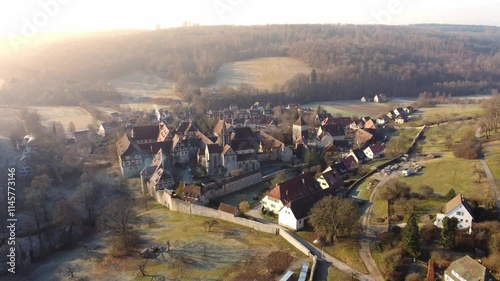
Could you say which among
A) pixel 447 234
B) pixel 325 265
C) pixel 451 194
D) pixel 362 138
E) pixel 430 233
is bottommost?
pixel 362 138

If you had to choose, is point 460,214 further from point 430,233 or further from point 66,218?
point 66,218

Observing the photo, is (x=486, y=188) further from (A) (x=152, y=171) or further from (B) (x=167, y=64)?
(B) (x=167, y=64)

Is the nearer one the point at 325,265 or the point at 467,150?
the point at 325,265

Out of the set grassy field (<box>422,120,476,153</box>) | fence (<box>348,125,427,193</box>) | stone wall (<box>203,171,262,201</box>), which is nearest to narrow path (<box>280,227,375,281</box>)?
fence (<box>348,125,427,193</box>)

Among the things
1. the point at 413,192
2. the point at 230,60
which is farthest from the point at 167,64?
the point at 413,192

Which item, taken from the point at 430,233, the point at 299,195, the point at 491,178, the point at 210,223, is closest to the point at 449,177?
the point at 491,178

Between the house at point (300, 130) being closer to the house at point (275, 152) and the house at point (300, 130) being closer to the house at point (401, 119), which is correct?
the house at point (275, 152)

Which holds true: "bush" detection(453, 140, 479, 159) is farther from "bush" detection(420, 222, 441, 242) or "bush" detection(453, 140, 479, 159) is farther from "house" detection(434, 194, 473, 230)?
"bush" detection(420, 222, 441, 242)

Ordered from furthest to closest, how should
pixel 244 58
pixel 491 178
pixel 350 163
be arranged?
1. pixel 244 58
2. pixel 350 163
3. pixel 491 178
